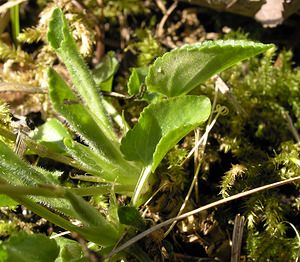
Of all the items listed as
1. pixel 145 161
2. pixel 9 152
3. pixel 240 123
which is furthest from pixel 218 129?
pixel 9 152

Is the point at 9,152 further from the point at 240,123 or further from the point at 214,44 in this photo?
the point at 240,123

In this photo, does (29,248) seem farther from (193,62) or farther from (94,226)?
(193,62)

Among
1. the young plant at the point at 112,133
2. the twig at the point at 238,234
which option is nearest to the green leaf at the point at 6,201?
the young plant at the point at 112,133

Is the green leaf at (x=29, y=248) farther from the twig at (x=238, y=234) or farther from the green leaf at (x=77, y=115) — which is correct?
the twig at (x=238, y=234)

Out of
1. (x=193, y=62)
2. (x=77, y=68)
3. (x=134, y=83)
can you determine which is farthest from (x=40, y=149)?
(x=193, y=62)

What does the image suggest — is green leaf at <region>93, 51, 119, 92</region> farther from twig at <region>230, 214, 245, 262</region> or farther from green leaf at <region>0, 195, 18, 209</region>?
twig at <region>230, 214, 245, 262</region>

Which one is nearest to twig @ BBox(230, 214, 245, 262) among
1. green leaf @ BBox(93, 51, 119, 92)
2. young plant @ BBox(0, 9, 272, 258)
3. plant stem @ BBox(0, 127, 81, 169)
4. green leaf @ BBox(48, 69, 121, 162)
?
young plant @ BBox(0, 9, 272, 258)

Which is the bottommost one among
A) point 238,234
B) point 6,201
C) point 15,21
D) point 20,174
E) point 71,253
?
point 238,234
